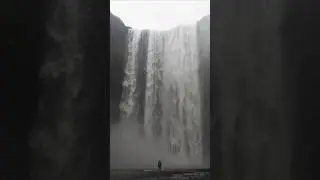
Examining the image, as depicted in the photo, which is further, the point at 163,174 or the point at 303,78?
the point at 163,174

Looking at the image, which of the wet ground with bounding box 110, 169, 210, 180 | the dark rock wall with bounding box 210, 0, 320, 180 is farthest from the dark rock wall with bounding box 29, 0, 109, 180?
the wet ground with bounding box 110, 169, 210, 180

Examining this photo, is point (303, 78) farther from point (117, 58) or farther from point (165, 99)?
point (117, 58)

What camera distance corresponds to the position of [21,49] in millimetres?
1180

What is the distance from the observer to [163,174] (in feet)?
5.85

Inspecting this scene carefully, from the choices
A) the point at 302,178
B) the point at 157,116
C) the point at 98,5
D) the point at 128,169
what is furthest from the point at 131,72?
the point at 302,178

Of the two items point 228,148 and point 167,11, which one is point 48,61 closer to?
point 228,148

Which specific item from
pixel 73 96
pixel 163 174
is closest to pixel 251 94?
pixel 73 96

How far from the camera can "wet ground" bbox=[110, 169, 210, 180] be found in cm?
174

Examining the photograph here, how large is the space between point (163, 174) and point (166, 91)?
1.25 feet

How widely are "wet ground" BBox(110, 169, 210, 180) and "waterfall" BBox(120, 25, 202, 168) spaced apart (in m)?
0.05

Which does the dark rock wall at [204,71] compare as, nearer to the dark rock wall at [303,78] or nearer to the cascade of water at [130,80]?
the cascade of water at [130,80]

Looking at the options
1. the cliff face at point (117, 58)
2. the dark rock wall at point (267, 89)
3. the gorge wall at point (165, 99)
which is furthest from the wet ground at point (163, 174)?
the dark rock wall at point (267, 89)

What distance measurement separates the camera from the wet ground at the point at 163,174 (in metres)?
1.74

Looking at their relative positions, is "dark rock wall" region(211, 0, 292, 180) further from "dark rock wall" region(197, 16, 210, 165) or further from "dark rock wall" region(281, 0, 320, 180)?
"dark rock wall" region(197, 16, 210, 165)
